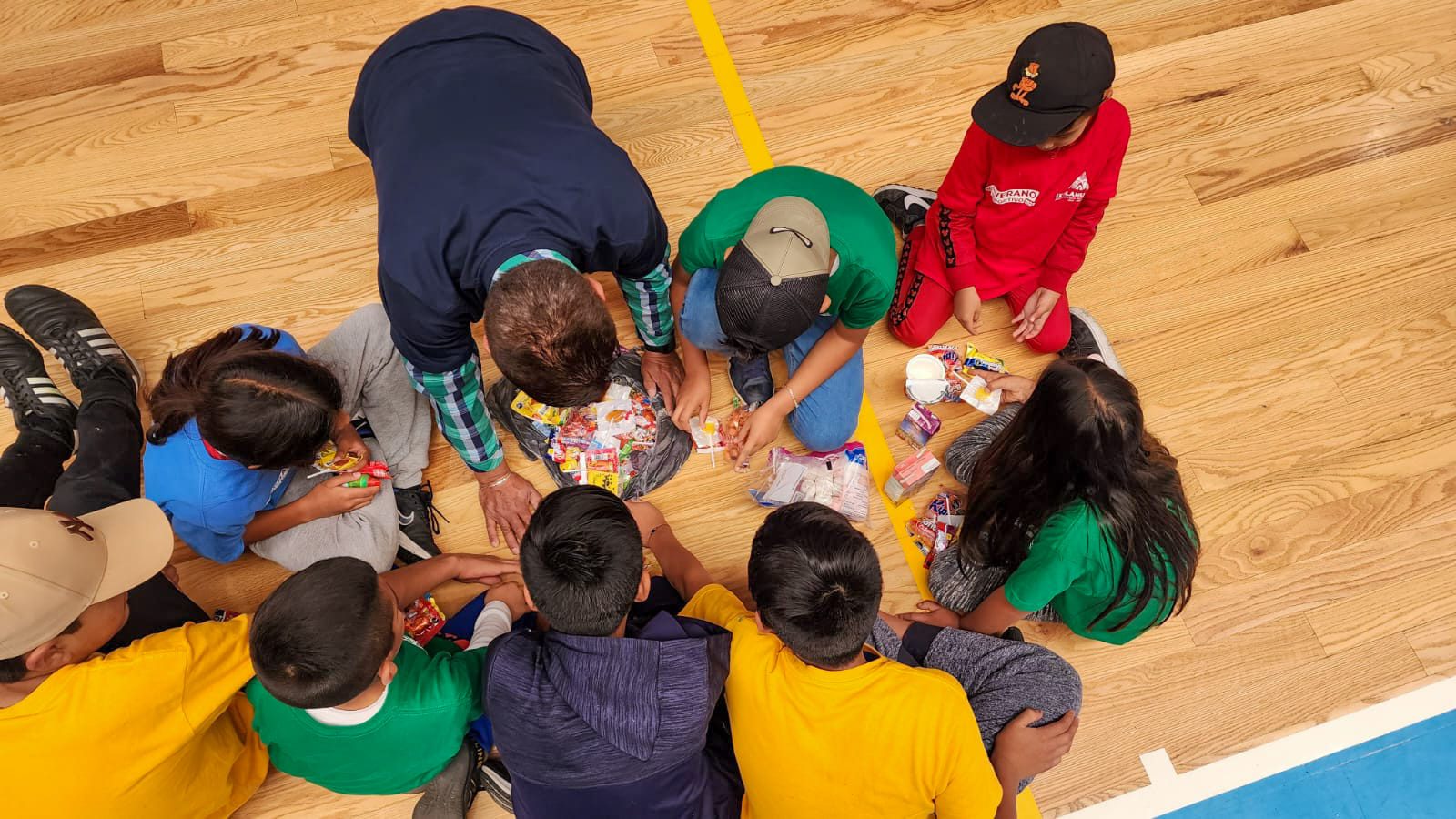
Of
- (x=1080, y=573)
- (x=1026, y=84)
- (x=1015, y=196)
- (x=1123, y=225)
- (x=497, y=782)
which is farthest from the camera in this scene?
(x=1123, y=225)

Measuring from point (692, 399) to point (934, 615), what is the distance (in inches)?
39.9

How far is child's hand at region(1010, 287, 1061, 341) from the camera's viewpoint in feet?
9.66

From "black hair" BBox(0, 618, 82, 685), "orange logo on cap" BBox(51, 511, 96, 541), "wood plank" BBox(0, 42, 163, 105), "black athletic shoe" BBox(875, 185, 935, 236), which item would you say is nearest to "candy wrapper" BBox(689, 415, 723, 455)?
"black athletic shoe" BBox(875, 185, 935, 236)

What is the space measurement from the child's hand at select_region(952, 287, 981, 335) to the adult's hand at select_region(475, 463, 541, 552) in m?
1.55

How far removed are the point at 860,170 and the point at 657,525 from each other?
1552 millimetres

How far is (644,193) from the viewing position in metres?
2.20

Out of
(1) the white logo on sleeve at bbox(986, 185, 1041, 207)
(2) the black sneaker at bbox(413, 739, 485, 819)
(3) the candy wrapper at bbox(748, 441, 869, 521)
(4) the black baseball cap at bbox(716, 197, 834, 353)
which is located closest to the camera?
(4) the black baseball cap at bbox(716, 197, 834, 353)

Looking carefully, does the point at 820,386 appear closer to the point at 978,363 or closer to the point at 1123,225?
the point at 978,363

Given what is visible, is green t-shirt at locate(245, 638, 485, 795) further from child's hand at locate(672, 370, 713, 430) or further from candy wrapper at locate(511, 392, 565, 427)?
child's hand at locate(672, 370, 713, 430)

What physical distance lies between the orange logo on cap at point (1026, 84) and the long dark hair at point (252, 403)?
2021 millimetres

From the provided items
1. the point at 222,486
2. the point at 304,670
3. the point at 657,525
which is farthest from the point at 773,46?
the point at 304,670

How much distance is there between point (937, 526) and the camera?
282 cm

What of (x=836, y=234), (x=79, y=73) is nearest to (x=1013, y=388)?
(x=836, y=234)

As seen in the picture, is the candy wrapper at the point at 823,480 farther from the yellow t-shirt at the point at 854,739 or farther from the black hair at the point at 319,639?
the black hair at the point at 319,639
